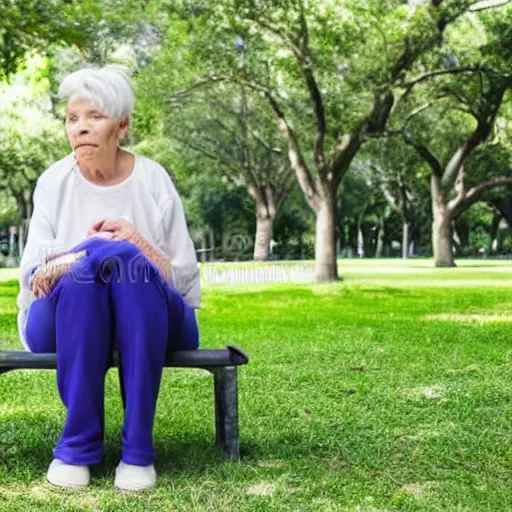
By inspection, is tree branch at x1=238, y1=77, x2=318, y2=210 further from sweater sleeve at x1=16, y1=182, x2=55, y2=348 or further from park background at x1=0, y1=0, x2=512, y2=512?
sweater sleeve at x1=16, y1=182, x2=55, y2=348

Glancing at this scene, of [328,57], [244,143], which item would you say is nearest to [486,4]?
[328,57]

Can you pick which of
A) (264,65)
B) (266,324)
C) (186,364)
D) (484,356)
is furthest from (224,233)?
(186,364)

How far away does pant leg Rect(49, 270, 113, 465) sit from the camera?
3.13m

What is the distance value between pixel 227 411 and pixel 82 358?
2.26ft

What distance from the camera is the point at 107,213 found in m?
3.33

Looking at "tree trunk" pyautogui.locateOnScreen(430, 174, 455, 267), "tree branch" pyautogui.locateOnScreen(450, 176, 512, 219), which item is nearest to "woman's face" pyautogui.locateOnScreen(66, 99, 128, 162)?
"tree branch" pyautogui.locateOnScreen(450, 176, 512, 219)

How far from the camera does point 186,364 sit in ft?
11.2

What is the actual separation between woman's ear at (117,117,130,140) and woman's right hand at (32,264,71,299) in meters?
0.52

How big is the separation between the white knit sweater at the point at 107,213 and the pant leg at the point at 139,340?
0.21m

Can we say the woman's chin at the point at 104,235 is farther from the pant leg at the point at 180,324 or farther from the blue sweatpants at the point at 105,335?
the pant leg at the point at 180,324

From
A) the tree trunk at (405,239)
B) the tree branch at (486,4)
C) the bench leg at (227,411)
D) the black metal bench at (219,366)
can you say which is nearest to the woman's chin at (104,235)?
the black metal bench at (219,366)

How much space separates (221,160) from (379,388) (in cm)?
3240

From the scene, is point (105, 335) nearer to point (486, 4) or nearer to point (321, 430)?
point (321, 430)

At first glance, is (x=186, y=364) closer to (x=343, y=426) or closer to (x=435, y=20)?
(x=343, y=426)
